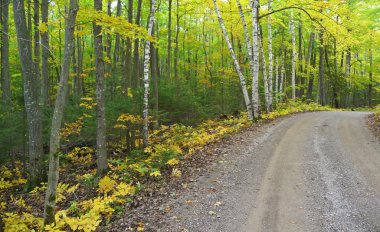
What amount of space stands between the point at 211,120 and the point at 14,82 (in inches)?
592

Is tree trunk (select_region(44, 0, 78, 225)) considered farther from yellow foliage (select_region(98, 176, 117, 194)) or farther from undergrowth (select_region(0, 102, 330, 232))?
yellow foliage (select_region(98, 176, 117, 194))

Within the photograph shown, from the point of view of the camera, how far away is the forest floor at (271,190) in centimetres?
579

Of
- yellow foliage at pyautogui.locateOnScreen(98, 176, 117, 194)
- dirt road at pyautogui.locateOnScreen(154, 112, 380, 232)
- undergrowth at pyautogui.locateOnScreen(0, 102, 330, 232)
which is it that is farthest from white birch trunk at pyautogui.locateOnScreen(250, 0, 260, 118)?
yellow foliage at pyautogui.locateOnScreen(98, 176, 117, 194)

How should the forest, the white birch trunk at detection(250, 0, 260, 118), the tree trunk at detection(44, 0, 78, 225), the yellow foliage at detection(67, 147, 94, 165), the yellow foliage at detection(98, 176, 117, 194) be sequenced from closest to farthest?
the tree trunk at detection(44, 0, 78, 225) → the forest → the yellow foliage at detection(98, 176, 117, 194) → the yellow foliage at detection(67, 147, 94, 165) → the white birch trunk at detection(250, 0, 260, 118)

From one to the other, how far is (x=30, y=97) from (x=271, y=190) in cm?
710

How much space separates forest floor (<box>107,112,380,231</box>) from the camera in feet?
19.0

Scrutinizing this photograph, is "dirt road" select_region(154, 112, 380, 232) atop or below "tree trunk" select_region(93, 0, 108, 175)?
below

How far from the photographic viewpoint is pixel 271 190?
7.14 m

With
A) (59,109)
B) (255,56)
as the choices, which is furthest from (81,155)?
(255,56)

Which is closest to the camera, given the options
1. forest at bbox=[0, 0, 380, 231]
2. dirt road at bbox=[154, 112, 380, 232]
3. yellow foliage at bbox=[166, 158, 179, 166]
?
dirt road at bbox=[154, 112, 380, 232]

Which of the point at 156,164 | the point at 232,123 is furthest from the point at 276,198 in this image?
the point at 232,123

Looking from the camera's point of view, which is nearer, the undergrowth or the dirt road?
the dirt road

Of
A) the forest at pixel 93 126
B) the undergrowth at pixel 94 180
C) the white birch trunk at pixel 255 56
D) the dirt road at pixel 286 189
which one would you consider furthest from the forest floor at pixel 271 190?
the white birch trunk at pixel 255 56

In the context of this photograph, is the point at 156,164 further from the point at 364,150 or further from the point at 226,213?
the point at 364,150
